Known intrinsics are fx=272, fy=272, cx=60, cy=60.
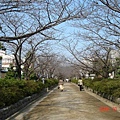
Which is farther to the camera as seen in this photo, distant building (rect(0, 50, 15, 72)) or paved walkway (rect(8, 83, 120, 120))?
distant building (rect(0, 50, 15, 72))

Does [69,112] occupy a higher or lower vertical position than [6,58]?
lower

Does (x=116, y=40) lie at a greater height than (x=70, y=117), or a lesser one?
greater

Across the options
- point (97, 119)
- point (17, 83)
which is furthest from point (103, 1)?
point (17, 83)

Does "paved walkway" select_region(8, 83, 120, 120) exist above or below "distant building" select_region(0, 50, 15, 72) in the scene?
below

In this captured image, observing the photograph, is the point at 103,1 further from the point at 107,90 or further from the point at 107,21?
the point at 107,90

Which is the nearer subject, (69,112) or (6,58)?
(69,112)

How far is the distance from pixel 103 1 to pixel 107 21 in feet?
16.5

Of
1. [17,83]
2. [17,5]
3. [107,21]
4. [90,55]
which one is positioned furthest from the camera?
[90,55]

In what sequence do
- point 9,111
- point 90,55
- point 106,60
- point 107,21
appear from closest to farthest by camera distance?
1. point 9,111
2. point 107,21
3. point 106,60
4. point 90,55

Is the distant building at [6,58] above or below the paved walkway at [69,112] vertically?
above

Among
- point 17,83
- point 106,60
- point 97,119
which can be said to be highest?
point 106,60

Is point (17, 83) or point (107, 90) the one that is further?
point (107, 90)

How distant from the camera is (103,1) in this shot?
11.0 metres

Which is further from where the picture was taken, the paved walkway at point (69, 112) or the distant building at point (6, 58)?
the distant building at point (6, 58)
